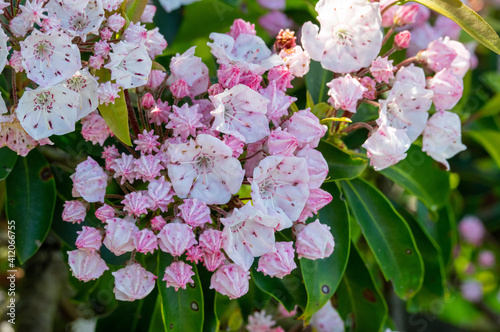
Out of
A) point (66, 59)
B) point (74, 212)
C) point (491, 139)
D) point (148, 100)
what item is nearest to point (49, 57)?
point (66, 59)

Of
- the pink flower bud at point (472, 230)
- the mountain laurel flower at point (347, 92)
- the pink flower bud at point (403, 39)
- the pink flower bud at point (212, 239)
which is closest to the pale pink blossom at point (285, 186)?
the pink flower bud at point (212, 239)

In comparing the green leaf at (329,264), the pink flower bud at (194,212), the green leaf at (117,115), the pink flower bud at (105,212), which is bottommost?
the green leaf at (329,264)

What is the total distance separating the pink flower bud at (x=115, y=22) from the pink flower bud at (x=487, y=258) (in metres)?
3.10

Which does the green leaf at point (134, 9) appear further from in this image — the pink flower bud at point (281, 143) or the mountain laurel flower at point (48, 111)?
the pink flower bud at point (281, 143)

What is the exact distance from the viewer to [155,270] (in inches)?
60.6

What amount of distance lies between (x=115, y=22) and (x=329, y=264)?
2.69 ft

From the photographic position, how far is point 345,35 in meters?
1.47

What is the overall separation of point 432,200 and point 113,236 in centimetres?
111

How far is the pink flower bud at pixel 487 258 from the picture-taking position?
12.0ft

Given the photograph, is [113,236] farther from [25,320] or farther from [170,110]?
[25,320]

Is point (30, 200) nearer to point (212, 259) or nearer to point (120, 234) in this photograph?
point (120, 234)

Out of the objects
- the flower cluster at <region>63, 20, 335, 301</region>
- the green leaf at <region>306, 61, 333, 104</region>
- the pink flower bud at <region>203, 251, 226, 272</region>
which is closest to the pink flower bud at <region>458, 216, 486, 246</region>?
the green leaf at <region>306, 61, 333, 104</region>

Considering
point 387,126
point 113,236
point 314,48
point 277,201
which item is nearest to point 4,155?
point 113,236

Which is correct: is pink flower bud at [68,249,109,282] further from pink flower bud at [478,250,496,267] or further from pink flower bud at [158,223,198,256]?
pink flower bud at [478,250,496,267]
